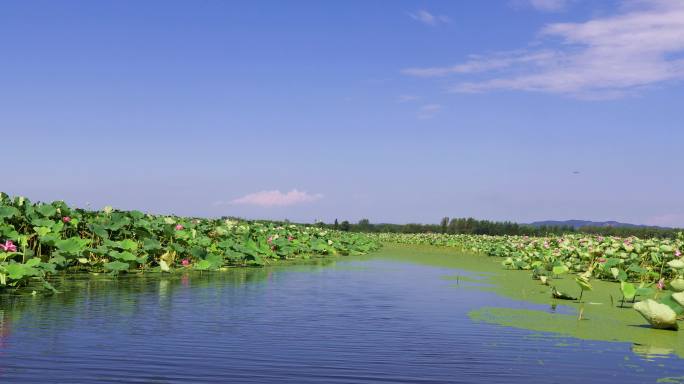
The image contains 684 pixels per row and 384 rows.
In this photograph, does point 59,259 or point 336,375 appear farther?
point 59,259

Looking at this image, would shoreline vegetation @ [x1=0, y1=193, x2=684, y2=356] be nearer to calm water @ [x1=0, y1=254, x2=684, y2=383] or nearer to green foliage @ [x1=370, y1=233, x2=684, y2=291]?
green foliage @ [x1=370, y1=233, x2=684, y2=291]

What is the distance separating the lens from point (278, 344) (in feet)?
14.7

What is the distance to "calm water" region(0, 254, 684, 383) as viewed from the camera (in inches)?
142

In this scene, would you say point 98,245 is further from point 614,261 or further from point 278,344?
point 614,261

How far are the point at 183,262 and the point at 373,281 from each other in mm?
3632

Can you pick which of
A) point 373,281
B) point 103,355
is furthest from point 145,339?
point 373,281

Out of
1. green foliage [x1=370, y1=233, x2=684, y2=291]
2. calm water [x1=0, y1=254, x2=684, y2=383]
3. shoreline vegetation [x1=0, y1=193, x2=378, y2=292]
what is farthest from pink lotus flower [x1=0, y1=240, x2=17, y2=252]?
green foliage [x1=370, y1=233, x2=684, y2=291]

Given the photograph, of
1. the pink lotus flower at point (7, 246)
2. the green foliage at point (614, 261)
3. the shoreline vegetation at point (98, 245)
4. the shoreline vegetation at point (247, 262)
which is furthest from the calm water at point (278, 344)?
the green foliage at point (614, 261)

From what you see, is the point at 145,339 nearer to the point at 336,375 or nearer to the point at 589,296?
the point at 336,375

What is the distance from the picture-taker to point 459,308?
693cm

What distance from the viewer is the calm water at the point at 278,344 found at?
142 inches

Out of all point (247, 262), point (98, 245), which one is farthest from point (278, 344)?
point (247, 262)

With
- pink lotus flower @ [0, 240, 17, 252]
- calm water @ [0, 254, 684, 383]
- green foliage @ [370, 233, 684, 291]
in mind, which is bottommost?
calm water @ [0, 254, 684, 383]

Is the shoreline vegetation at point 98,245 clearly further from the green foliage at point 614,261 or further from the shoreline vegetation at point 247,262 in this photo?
the green foliage at point 614,261
